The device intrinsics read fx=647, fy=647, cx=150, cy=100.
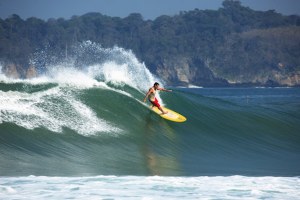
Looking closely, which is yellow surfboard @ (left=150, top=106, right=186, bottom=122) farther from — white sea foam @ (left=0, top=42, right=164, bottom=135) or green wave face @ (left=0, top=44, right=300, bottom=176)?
white sea foam @ (left=0, top=42, right=164, bottom=135)

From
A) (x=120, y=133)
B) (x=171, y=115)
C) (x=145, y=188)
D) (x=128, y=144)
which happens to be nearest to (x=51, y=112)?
(x=120, y=133)

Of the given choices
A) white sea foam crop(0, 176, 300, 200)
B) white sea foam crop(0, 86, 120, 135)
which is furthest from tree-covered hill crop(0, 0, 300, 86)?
white sea foam crop(0, 176, 300, 200)

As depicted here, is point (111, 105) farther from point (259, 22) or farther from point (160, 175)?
point (259, 22)

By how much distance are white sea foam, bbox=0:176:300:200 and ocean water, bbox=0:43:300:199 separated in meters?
0.02

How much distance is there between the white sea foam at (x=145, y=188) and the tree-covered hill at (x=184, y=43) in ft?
408

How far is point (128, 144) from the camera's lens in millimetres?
14727

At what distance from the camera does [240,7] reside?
616ft

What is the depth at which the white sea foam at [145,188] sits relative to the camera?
957cm

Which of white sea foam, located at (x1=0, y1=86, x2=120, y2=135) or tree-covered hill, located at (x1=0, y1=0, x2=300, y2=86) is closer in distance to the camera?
white sea foam, located at (x1=0, y1=86, x2=120, y2=135)

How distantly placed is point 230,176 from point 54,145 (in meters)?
3.97

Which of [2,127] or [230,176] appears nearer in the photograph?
[230,176]

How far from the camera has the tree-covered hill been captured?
5891 inches

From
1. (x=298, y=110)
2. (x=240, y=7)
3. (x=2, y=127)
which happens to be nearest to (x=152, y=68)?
(x=240, y=7)

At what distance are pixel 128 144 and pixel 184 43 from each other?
146m
